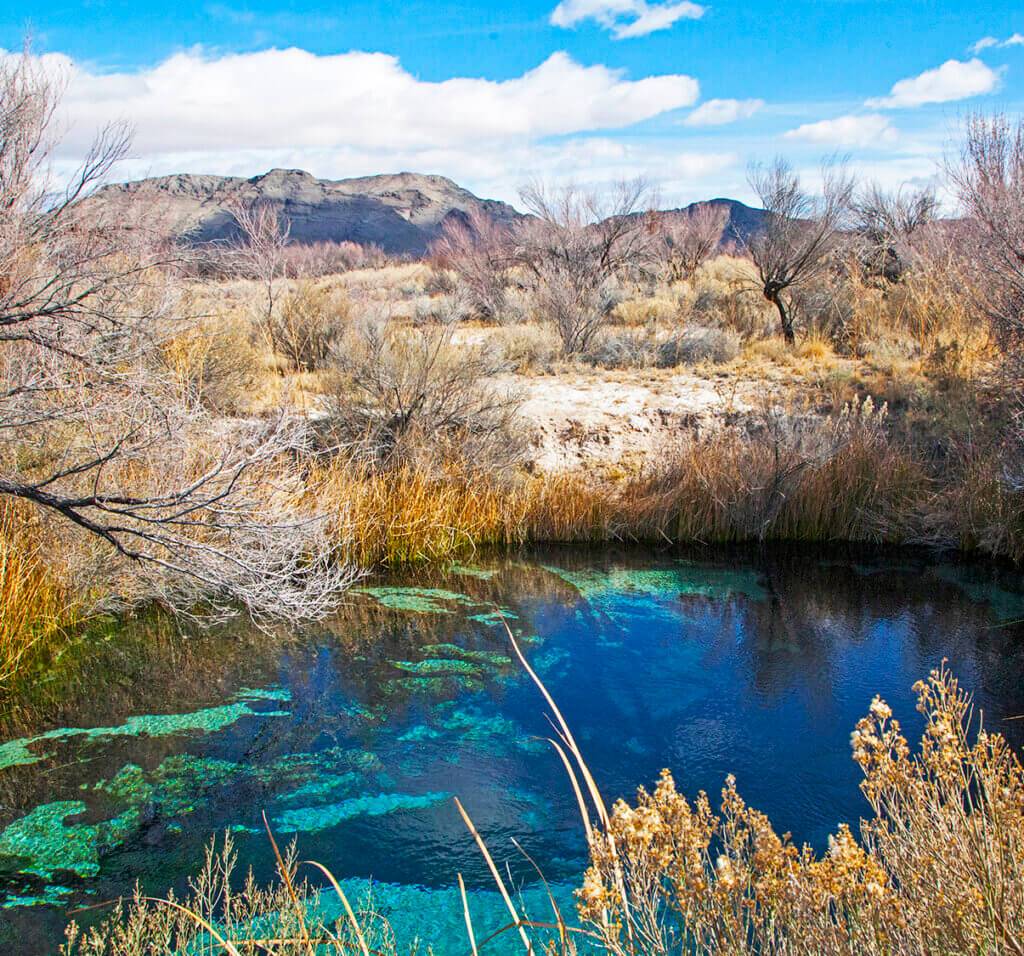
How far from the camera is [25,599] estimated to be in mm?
6062

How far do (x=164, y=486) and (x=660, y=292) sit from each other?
43.1ft

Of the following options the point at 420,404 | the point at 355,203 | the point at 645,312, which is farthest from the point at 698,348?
the point at 355,203

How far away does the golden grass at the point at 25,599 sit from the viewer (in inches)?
230

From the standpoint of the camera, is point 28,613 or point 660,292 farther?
point 660,292

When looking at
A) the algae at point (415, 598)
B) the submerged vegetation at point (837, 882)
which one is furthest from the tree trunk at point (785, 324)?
the submerged vegetation at point (837, 882)

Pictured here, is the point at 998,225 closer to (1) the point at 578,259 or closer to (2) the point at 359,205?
(1) the point at 578,259

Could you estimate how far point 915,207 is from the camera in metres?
17.9

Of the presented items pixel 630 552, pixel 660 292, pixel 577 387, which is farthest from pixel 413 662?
pixel 660 292

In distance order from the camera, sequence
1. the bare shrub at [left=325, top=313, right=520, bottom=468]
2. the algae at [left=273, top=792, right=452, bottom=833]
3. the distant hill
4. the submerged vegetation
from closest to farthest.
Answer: the submerged vegetation
the algae at [left=273, top=792, right=452, bottom=833]
the bare shrub at [left=325, top=313, right=520, bottom=468]
the distant hill

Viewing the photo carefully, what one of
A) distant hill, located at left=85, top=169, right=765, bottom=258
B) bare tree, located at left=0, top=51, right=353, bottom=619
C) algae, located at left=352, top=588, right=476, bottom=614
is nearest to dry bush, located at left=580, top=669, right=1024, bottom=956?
bare tree, located at left=0, top=51, right=353, bottom=619

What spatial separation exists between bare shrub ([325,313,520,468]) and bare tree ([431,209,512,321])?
21.2 ft

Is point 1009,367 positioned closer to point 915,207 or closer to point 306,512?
point 306,512

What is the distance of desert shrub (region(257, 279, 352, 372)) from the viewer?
12.2 metres

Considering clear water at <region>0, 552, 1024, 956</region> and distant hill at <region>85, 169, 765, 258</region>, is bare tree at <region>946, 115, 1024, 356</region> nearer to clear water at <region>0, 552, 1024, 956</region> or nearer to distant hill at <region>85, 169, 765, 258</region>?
clear water at <region>0, 552, 1024, 956</region>
